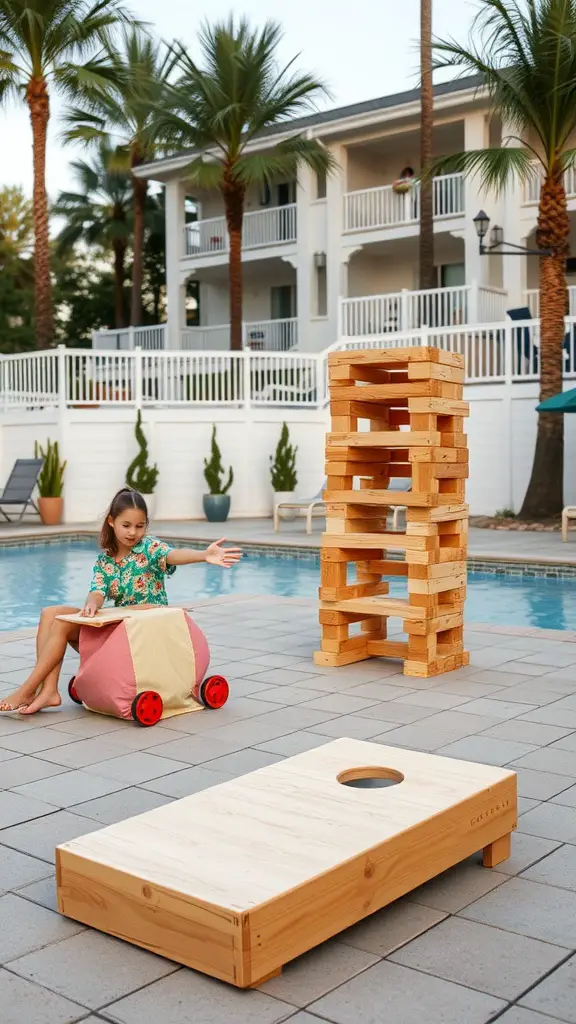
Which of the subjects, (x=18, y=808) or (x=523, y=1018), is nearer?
(x=523, y=1018)

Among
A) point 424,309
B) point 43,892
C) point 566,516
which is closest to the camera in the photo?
point 43,892

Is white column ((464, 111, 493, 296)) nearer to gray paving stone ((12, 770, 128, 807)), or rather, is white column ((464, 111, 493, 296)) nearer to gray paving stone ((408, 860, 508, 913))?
gray paving stone ((12, 770, 128, 807))

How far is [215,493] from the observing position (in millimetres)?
18453

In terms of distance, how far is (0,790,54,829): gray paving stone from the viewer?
3.77 meters

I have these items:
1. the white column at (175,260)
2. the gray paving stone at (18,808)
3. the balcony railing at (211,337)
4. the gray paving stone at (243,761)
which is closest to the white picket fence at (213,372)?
the balcony railing at (211,337)

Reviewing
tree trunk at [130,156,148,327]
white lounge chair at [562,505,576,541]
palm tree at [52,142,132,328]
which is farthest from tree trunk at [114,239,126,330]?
white lounge chair at [562,505,576,541]

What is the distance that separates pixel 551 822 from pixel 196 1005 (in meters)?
1.64

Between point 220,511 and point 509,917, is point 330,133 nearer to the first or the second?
point 220,511

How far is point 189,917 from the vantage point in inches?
104

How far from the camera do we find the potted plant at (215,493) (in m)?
18.3

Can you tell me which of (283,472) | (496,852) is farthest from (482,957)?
(283,472)

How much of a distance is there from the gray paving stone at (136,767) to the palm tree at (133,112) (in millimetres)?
18591

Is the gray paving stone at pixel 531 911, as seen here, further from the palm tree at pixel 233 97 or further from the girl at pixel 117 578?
the palm tree at pixel 233 97

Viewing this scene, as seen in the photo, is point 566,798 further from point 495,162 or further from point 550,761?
point 495,162
